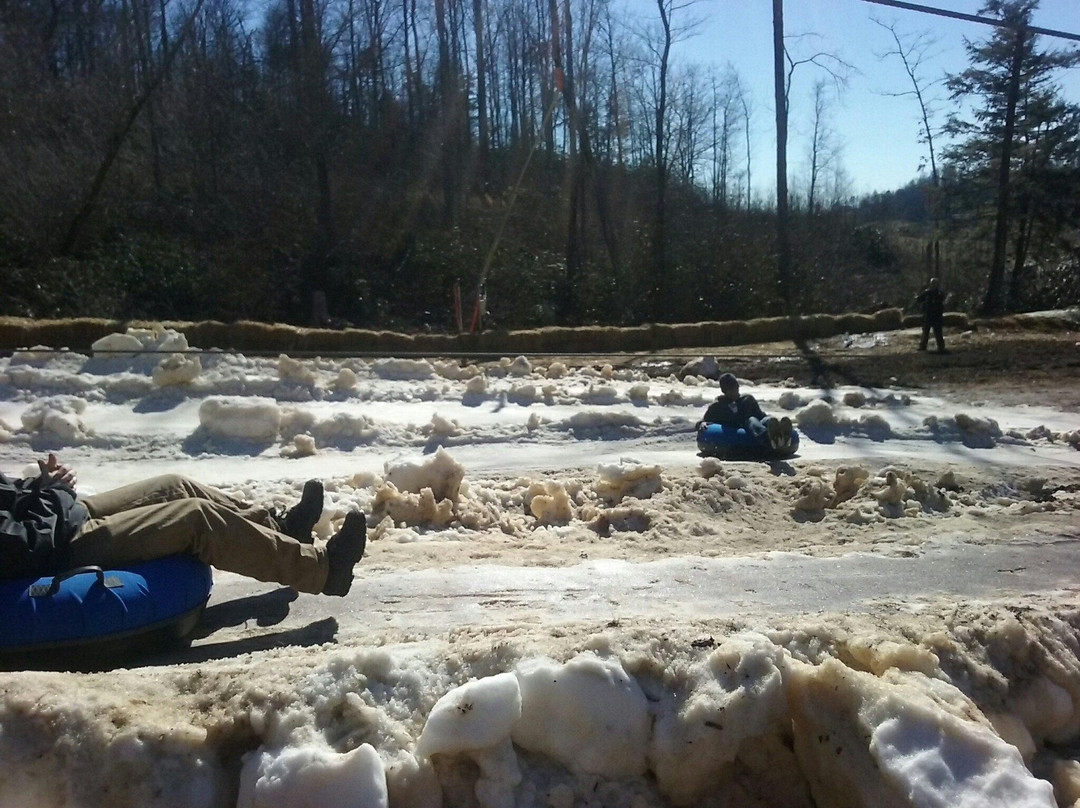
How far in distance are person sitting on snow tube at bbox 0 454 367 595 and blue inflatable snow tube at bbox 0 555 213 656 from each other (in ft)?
0.36

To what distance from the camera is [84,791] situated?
8.11 feet

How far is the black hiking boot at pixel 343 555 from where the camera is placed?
4.69 m

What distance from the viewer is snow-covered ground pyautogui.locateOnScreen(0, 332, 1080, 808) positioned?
2.62 m

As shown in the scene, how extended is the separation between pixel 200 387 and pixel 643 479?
5.53 meters

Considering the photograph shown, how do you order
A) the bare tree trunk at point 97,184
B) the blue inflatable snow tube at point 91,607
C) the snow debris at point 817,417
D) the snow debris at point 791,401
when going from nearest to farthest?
the blue inflatable snow tube at point 91,607
the snow debris at point 817,417
the snow debris at point 791,401
the bare tree trunk at point 97,184

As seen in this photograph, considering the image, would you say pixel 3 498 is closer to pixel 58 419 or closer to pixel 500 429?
pixel 58 419

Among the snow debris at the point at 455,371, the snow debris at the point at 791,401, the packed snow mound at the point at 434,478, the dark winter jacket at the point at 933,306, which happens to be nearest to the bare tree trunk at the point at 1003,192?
the dark winter jacket at the point at 933,306

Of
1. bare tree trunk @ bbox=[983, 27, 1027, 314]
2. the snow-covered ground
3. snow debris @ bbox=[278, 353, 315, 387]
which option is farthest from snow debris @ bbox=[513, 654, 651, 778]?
bare tree trunk @ bbox=[983, 27, 1027, 314]

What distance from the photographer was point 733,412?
378 inches

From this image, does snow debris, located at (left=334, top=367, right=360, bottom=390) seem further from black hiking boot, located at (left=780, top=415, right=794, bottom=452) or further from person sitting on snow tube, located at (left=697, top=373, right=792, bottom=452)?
black hiking boot, located at (left=780, top=415, right=794, bottom=452)

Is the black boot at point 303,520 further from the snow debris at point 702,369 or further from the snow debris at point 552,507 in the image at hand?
the snow debris at point 702,369

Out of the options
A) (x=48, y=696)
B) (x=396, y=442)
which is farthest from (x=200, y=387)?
(x=48, y=696)

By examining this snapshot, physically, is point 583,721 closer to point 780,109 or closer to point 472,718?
point 472,718

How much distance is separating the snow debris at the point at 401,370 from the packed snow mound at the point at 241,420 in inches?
121
